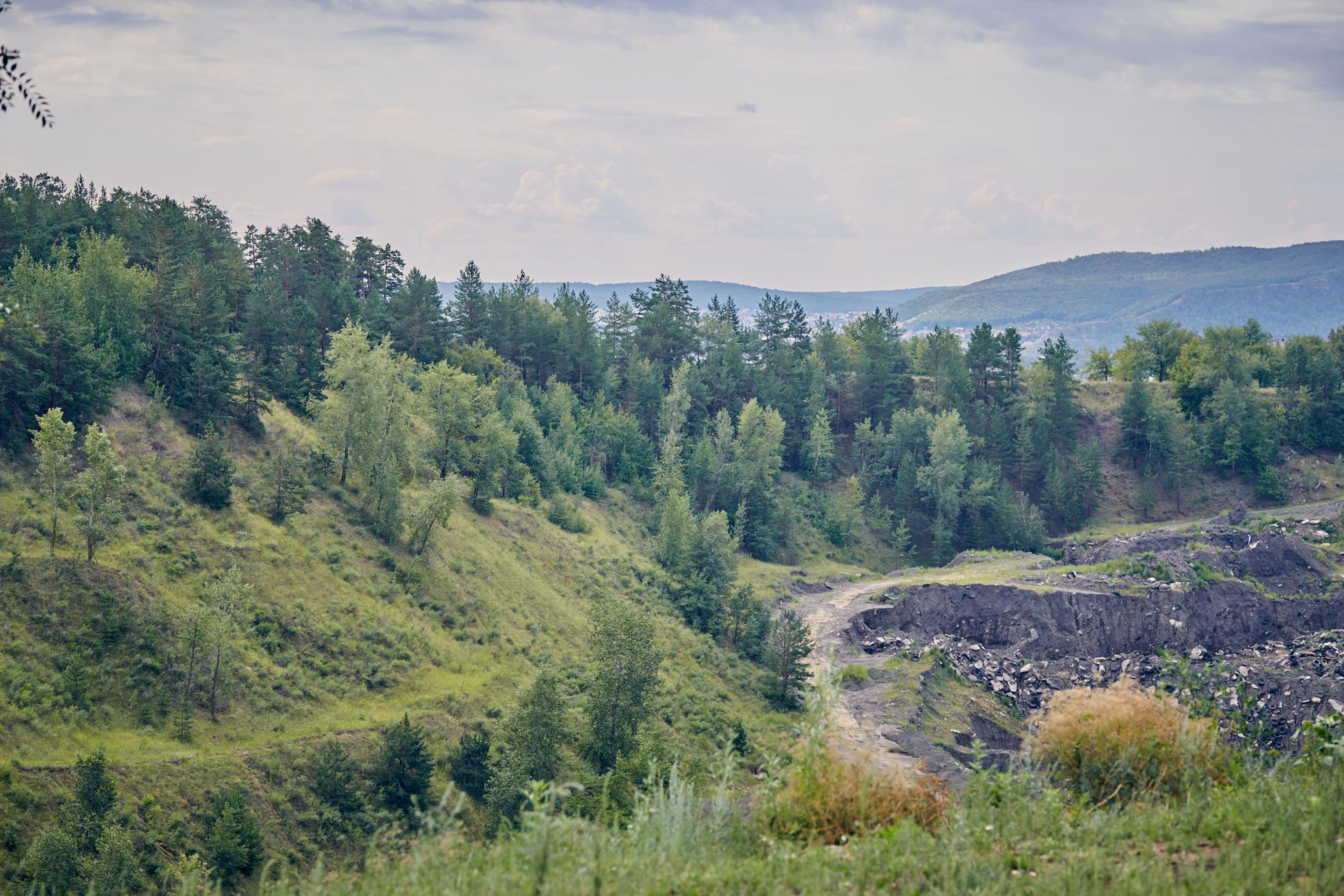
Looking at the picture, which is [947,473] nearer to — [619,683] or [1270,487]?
[1270,487]

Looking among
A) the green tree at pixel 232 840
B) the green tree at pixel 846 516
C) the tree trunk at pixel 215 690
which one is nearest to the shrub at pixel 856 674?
the tree trunk at pixel 215 690

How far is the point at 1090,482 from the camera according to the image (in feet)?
318

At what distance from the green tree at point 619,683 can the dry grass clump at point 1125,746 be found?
94.9 feet

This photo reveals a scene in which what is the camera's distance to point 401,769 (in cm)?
3481

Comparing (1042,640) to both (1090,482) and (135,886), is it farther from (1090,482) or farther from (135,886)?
(135,886)

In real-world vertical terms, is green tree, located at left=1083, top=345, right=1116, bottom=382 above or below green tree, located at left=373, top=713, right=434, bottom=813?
above

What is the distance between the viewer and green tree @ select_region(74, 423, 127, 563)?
122ft

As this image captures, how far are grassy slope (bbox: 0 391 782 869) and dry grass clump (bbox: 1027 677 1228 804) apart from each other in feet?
89.3

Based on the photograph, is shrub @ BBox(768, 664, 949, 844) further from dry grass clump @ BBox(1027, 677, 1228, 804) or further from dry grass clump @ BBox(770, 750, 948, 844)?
dry grass clump @ BBox(1027, 677, 1228, 804)

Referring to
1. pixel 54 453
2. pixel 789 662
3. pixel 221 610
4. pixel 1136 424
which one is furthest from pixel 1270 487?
pixel 54 453

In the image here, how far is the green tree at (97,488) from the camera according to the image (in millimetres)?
37188

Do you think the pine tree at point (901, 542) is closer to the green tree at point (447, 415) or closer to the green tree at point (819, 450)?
the green tree at point (819, 450)

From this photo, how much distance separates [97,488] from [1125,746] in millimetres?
38709

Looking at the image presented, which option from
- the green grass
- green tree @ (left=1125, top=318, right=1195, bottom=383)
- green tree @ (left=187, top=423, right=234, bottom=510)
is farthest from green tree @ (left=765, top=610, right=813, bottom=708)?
green tree @ (left=1125, top=318, right=1195, bottom=383)
